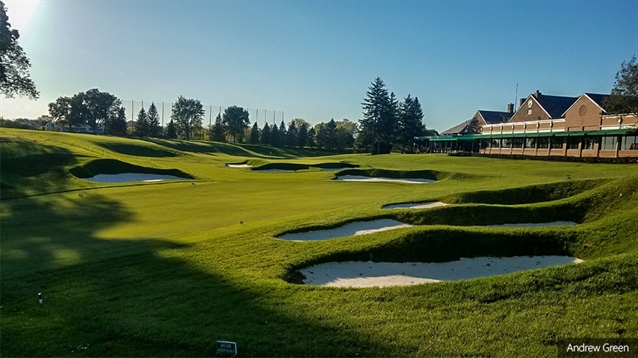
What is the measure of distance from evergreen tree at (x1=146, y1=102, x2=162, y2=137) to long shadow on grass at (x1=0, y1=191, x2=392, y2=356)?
326 ft

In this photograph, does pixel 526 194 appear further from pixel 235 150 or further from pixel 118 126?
pixel 118 126

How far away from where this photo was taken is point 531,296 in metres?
7.52

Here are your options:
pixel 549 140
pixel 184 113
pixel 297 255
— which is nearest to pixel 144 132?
pixel 184 113

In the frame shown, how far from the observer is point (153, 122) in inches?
4272

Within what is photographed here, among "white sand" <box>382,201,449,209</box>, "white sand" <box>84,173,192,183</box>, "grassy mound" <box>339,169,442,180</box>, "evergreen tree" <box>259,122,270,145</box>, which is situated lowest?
"white sand" <box>84,173,192,183</box>

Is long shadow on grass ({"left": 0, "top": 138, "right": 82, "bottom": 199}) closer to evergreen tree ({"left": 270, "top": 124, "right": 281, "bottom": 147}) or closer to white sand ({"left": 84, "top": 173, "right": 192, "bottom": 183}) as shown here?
white sand ({"left": 84, "top": 173, "right": 192, "bottom": 183})

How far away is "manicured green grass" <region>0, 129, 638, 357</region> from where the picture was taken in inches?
249

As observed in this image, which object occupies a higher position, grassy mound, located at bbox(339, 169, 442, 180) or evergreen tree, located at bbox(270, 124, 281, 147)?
Answer: evergreen tree, located at bbox(270, 124, 281, 147)

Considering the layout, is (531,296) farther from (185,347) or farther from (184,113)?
(184,113)

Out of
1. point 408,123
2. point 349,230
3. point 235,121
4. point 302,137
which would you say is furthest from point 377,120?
point 349,230

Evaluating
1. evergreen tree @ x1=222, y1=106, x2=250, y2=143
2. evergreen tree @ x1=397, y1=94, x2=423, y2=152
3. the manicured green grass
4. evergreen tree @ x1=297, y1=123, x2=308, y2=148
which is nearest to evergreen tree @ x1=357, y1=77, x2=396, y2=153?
evergreen tree @ x1=397, y1=94, x2=423, y2=152

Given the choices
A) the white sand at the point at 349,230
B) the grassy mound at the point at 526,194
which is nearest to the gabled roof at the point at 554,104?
the grassy mound at the point at 526,194

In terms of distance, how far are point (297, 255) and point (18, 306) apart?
5.93 metres

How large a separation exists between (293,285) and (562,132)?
46798 millimetres
